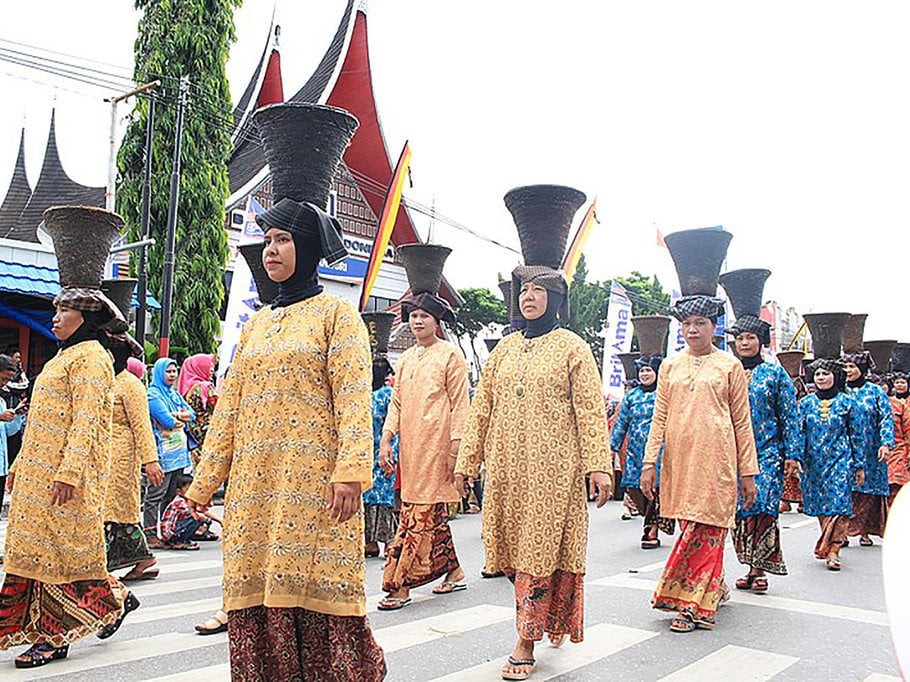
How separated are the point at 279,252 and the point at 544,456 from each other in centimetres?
169

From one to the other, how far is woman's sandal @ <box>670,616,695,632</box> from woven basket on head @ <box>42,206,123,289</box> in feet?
11.9

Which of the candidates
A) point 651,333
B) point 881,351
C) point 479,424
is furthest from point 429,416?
point 881,351

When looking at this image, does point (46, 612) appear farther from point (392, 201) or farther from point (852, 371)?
point (392, 201)

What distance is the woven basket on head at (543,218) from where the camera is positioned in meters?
4.75

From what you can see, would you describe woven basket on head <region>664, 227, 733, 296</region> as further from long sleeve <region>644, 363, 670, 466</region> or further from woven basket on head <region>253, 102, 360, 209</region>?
woven basket on head <region>253, 102, 360, 209</region>

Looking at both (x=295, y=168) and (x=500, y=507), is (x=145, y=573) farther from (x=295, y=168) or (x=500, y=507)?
(x=295, y=168)

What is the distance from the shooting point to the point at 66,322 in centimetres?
442

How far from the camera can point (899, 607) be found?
3.47 feet

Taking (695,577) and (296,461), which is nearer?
(296,461)

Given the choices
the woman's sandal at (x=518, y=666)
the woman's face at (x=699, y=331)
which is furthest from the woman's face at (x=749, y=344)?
the woman's sandal at (x=518, y=666)

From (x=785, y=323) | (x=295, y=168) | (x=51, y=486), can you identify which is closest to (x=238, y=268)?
(x=51, y=486)

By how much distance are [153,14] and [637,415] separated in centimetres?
1258

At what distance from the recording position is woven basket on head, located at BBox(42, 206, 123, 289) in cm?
458

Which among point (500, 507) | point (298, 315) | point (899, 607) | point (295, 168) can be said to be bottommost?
point (500, 507)
